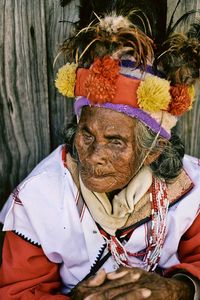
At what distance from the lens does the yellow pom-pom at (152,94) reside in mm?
2127

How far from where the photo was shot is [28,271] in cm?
243

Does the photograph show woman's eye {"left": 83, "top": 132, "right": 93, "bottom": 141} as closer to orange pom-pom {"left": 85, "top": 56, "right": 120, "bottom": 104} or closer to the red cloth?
orange pom-pom {"left": 85, "top": 56, "right": 120, "bottom": 104}

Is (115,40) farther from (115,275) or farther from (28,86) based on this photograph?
(115,275)

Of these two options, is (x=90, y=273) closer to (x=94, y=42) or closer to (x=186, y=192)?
(x=186, y=192)

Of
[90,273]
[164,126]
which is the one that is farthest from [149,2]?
[90,273]

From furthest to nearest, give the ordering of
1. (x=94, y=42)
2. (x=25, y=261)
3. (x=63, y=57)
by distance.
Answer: (x=63, y=57), (x=25, y=261), (x=94, y=42)

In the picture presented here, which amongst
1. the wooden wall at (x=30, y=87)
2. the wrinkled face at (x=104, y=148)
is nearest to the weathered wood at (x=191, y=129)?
the wooden wall at (x=30, y=87)

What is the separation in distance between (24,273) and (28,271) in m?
0.02

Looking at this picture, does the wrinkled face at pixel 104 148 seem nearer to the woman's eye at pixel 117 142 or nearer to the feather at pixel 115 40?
the woman's eye at pixel 117 142

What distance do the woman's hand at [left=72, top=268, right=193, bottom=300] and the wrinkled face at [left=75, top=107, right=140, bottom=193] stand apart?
0.35m

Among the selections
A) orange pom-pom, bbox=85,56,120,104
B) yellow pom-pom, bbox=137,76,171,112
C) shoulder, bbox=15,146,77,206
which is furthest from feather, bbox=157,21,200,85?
shoulder, bbox=15,146,77,206

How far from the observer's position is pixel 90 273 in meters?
2.51

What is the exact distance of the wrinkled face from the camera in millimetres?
2217

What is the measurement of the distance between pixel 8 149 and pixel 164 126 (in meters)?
0.86
